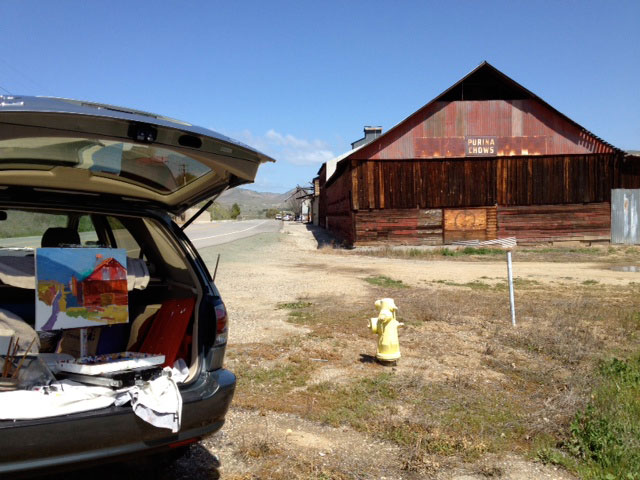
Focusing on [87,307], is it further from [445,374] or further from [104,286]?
[445,374]

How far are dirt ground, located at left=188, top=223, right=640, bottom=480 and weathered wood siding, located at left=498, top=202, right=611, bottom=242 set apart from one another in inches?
561

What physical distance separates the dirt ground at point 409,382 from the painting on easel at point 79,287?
50.5 inches

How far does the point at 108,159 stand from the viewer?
115 inches

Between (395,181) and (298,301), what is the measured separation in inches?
610

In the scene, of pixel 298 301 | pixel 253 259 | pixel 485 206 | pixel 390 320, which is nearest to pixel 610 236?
pixel 485 206

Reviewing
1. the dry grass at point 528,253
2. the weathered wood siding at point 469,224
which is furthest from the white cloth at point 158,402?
the weathered wood siding at point 469,224

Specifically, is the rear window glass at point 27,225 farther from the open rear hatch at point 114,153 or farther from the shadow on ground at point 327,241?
the shadow on ground at point 327,241

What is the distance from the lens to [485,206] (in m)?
25.4

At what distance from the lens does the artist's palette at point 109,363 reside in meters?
2.85

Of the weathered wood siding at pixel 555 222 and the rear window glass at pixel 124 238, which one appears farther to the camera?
the weathered wood siding at pixel 555 222

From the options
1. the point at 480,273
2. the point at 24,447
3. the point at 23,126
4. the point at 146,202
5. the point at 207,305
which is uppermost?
the point at 23,126

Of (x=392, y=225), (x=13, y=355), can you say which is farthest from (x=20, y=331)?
(x=392, y=225)

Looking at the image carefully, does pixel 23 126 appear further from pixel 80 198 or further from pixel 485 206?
pixel 485 206

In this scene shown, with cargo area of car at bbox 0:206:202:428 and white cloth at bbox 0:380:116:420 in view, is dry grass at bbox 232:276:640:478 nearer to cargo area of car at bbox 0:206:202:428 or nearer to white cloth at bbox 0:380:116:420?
cargo area of car at bbox 0:206:202:428
